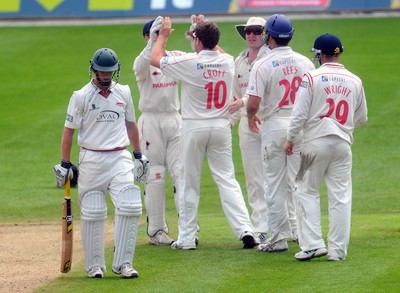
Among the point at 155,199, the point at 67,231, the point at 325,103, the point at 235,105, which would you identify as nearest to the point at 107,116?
the point at 67,231

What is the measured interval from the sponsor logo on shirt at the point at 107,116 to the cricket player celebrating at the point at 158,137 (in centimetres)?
198

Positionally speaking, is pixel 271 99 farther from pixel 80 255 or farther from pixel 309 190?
pixel 80 255

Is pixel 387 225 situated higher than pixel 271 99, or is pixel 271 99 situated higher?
pixel 271 99

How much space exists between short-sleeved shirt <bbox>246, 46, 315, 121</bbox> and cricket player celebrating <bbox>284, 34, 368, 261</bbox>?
486 millimetres

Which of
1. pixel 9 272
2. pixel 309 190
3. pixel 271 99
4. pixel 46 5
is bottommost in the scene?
pixel 9 272

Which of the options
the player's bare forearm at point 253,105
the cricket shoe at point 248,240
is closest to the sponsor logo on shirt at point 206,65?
the player's bare forearm at point 253,105

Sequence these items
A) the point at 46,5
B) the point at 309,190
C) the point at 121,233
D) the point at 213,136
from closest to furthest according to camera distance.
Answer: the point at 121,233 < the point at 309,190 < the point at 213,136 < the point at 46,5

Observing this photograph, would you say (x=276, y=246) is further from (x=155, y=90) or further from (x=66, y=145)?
(x=66, y=145)

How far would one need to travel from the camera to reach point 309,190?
11.1 meters

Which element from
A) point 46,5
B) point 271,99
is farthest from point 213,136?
point 46,5

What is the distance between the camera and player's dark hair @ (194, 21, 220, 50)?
11719 mm

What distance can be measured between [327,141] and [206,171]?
26.0ft

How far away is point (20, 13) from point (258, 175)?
1883cm

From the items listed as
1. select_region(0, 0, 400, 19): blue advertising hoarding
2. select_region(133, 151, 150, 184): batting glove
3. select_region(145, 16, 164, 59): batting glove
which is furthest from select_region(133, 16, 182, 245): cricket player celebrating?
select_region(0, 0, 400, 19): blue advertising hoarding
